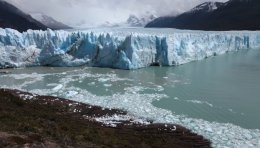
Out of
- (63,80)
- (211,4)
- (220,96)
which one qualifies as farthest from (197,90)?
(211,4)

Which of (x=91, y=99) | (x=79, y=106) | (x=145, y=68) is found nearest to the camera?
(x=79, y=106)

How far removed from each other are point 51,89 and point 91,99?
7.90 ft

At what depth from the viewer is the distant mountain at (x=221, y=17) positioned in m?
65.9

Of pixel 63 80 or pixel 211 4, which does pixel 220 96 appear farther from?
pixel 211 4

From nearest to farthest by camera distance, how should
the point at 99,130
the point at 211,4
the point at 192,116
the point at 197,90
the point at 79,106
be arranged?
the point at 99,130, the point at 192,116, the point at 79,106, the point at 197,90, the point at 211,4

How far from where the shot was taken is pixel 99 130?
8.20 metres

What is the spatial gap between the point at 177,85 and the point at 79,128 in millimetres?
7662

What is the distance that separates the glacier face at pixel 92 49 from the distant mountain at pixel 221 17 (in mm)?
43010

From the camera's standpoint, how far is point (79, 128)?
26.1 feet

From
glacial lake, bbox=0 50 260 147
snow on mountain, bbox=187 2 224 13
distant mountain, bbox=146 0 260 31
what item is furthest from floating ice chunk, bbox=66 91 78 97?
snow on mountain, bbox=187 2 224 13

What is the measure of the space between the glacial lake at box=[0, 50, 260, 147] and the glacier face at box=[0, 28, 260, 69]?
0.78 metres

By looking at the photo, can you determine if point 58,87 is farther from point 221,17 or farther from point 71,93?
point 221,17

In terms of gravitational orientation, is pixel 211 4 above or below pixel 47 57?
above

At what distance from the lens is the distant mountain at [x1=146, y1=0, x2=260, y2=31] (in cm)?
6594
